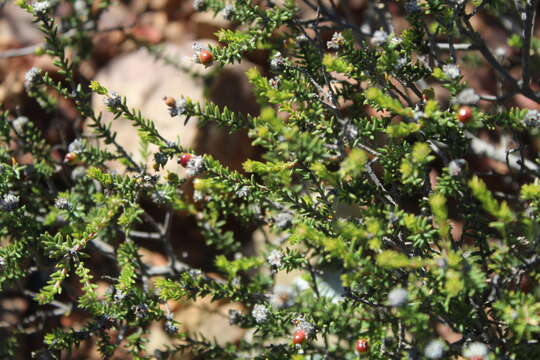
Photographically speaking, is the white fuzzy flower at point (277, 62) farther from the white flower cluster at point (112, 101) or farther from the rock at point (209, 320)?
the rock at point (209, 320)

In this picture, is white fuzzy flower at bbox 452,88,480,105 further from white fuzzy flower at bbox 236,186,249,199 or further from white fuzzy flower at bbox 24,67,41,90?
white fuzzy flower at bbox 24,67,41,90

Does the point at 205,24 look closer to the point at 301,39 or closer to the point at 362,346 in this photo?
the point at 301,39

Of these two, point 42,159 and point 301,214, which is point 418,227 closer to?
point 301,214

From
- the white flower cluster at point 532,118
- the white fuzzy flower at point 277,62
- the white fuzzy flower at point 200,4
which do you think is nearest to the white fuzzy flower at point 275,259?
the white fuzzy flower at point 277,62

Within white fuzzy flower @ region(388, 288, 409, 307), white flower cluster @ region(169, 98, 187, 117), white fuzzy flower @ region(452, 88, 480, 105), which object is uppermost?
white flower cluster @ region(169, 98, 187, 117)

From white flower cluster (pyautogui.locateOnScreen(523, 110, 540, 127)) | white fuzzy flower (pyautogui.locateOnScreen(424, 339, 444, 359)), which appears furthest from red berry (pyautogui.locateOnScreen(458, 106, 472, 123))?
white fuzzy flower (pyautogui.locateOnScreen(424, 339, 444, 359))

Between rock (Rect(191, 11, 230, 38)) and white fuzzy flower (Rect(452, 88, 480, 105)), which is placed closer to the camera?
white fuzzy flower (Rect(452, 88, 480, 105))

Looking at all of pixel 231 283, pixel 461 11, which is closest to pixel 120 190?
pixel 231 283

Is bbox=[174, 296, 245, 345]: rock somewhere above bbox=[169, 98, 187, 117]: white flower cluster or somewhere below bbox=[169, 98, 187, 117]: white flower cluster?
below
